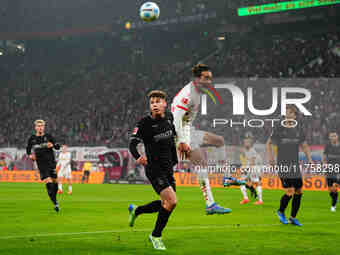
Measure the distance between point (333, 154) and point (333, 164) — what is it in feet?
1.02

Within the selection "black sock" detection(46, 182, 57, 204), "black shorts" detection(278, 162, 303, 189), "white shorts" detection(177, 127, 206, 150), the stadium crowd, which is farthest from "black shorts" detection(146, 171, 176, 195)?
the stadium crowd

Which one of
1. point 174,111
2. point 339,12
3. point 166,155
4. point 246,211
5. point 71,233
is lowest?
point 246,211

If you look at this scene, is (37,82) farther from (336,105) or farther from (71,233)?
(71,233)

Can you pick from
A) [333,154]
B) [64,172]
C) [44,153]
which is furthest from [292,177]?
[64,172]

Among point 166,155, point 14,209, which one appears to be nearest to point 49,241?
point 166,155

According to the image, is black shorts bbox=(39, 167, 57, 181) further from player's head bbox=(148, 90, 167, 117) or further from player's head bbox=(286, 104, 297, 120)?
player's head bbox=(148, 90, 167, 117)

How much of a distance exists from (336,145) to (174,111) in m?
8.08

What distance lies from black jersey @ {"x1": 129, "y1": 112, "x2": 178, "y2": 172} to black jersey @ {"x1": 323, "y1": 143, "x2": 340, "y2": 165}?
9173 millimetres

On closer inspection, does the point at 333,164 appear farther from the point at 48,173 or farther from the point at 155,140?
the point at 155,140

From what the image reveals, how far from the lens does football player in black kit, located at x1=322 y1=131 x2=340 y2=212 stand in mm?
15117

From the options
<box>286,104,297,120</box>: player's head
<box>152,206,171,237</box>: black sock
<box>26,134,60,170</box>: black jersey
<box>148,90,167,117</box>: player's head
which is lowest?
<box>152,206,171,237</box>: black sock

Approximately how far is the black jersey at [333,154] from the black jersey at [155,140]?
9173 mm

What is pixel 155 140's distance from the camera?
24.8 ft

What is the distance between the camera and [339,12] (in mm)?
37562
